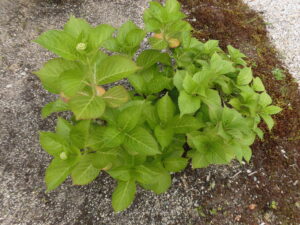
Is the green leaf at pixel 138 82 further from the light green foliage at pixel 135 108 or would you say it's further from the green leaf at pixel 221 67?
the green leaf at pixel 221 67

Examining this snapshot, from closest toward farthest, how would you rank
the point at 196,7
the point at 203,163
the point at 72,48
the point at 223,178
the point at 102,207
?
the point at 72,48
the point at 203,163
the point at 102,207
the point at 223,178
the point at 196,7

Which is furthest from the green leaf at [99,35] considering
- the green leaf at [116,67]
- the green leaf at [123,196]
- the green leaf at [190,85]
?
the green leaf at [123,196]

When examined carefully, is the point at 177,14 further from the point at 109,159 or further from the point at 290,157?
the point at 290,157

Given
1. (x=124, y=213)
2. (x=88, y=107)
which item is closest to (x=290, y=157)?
(x=124, y=213)

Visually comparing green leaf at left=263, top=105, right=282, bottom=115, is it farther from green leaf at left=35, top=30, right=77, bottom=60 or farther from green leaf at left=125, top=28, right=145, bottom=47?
green leaf at left=35, top=30, right=77, bottom=60

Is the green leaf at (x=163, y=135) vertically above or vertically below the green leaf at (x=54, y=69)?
below

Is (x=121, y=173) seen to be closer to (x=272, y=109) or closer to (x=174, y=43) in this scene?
(x=174, y=43)

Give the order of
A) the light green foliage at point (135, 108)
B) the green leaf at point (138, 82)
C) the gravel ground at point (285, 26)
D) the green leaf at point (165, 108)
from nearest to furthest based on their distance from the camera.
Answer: the light green foliage at point (135, 108) → the green leaf at point (165, 108) → the green leaf at point (138, 82) → the gravel ground at point (285, 26)

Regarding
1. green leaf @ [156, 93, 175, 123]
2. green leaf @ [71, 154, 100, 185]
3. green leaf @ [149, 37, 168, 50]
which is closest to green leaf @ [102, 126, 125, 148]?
green leaf @ [71, 154, 100, 185]
